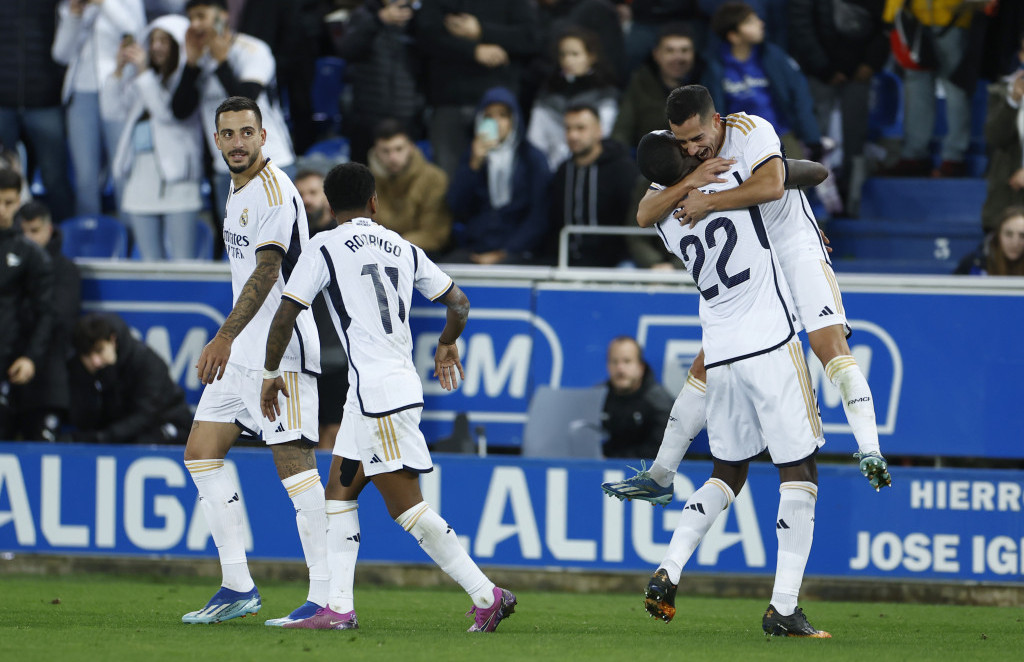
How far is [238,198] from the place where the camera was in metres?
6.72

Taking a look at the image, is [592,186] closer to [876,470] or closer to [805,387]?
[805,387]

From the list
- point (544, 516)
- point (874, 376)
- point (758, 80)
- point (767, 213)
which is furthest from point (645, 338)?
point (767, 213)

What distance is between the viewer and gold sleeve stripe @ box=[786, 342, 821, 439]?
20.9ft

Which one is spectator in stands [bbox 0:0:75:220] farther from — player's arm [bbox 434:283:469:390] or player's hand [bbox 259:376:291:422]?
player's arm [bbox 434:283:469:390]

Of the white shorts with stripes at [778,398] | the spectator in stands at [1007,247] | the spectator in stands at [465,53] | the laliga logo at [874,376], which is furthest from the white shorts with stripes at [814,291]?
the spectator in stands at [465,53]

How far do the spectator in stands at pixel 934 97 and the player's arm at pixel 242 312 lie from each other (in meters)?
6.92

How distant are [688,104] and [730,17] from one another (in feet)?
16.8

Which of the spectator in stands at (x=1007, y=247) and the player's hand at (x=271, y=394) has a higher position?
the spectator in stands at (x=1007, y=247)

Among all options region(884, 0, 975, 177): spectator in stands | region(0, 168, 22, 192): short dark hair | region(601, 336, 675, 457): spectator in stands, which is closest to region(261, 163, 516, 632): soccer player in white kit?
region(601, 336, 675, 457): spectator in stands

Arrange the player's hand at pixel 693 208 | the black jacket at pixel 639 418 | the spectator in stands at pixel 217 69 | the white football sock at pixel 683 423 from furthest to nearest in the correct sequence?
the spectator in stands at pixel 217 69 < the black jacket at pixel 639 418 < the white football sock at pixel 683 423 < the player's hand at pixel 693 208

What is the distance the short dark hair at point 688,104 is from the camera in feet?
20.6

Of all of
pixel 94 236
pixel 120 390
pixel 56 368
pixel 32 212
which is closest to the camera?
pixel 120 390

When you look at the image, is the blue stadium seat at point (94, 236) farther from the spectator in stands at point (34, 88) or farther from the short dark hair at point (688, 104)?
the short dark hair at point (688, 104)

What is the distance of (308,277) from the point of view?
625 centimetres
